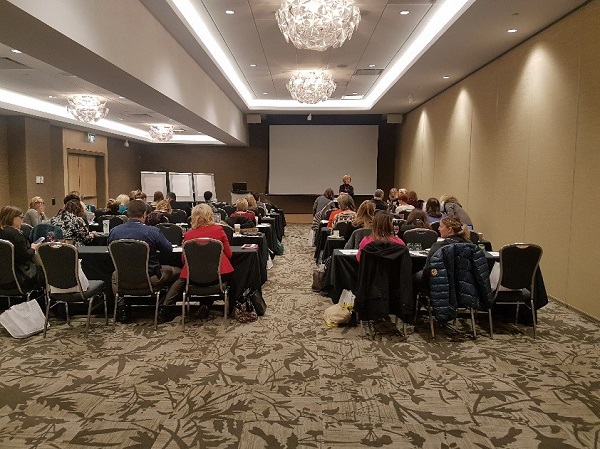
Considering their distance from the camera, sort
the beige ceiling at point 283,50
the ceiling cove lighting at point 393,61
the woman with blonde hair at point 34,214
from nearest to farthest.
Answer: the beige ceiling at point 283,50
the ceiling cove lighting at point 393,61
the woman with blonde hair at point 34,214

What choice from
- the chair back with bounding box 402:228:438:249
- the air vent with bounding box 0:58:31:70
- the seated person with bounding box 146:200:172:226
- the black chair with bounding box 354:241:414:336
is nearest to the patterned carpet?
the black chair with bounding box 354:241:414:336

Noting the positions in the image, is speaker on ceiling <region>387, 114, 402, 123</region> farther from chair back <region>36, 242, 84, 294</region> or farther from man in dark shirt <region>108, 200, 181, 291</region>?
chair back <region>36, 242, 84, 294</region>

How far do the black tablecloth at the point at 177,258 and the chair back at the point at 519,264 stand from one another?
2.74m

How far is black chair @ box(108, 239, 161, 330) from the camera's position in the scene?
4.92 metres

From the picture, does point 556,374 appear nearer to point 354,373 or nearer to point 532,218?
point 354,373

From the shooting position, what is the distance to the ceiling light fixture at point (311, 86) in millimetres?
9961

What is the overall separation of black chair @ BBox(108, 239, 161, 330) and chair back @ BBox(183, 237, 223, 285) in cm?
43

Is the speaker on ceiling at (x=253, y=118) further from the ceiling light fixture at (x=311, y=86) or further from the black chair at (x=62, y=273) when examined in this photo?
the black chair at (x=62, y=273)

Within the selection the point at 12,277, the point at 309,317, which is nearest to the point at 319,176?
the point at 309,317

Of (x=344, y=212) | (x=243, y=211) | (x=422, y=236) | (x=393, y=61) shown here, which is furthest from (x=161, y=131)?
(x=422, y=236)

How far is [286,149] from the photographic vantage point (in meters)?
16.9

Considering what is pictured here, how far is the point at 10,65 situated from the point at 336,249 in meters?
6.15

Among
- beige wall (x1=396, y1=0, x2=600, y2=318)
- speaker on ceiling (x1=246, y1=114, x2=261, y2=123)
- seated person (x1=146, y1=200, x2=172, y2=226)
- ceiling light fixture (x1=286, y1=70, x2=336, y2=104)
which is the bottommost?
seated person (x1=146, y1=200, x2=172, y2=226)

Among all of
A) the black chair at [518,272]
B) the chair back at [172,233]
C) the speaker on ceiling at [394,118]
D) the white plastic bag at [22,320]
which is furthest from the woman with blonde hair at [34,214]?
the speaker on ceiling at [394,118]
